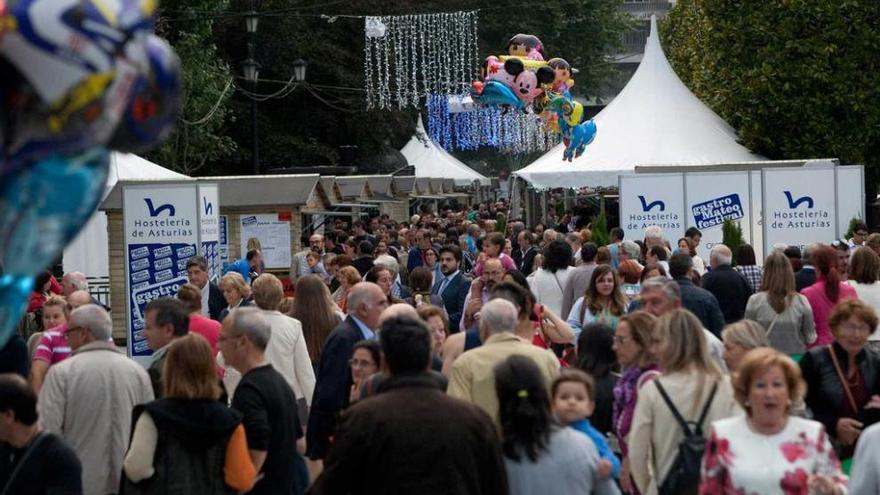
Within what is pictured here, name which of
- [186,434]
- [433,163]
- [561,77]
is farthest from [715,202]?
[433,163]

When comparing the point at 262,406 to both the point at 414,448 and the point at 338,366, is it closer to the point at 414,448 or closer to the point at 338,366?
the point at 338,366

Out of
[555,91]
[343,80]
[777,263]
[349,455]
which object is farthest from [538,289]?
[343,80]

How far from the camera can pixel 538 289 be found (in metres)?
14.2

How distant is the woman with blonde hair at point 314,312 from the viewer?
34.2ft

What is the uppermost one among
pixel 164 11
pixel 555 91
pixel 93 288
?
pixel 164 11

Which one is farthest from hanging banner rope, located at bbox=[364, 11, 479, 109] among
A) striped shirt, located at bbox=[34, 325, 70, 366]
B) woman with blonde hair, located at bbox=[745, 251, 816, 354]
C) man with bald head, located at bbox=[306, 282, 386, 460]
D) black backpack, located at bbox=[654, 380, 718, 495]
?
black backpack, located at bbox=[654, 380, 718, 495]

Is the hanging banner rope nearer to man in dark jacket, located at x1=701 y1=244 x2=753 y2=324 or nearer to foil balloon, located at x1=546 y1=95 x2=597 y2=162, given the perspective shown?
foil balloon, located at x1=546 y1=95 x2=597 y2=162

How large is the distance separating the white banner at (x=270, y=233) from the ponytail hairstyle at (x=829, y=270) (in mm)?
13419

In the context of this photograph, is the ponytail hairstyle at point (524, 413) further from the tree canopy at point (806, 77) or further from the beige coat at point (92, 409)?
the tree canopy at point (806, 77)

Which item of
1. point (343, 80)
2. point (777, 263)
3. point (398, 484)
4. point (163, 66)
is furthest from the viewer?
point (343, 80)

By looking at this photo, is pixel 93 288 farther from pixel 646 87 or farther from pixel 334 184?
pixel 646 87

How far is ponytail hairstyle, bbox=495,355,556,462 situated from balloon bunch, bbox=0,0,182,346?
3211mm

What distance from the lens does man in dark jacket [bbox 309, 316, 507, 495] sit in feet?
17.6

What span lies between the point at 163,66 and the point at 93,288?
72.6ft
